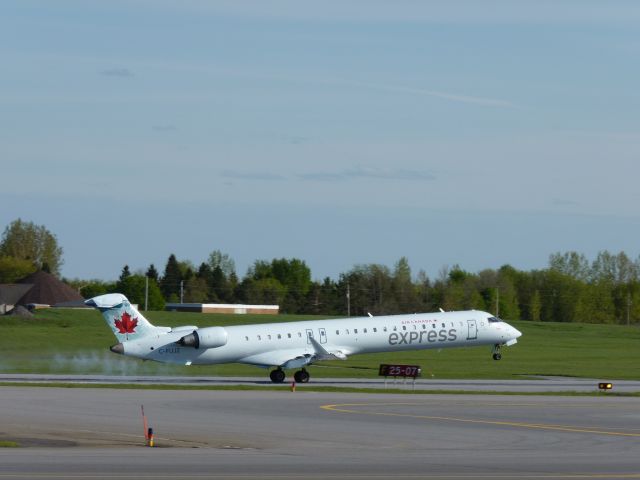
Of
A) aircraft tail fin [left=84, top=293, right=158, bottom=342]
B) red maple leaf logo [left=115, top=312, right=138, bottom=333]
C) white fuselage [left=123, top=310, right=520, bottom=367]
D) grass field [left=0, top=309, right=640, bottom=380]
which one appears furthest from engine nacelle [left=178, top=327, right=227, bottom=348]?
grass field [left=0, top=309, right=640, bottom=380]

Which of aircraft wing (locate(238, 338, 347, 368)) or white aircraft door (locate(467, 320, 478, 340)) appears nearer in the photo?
aircraft wing (locate(238, 338, 347, 368))

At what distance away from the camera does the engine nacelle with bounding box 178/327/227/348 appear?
6259cm

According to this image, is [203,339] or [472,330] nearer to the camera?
[203,339]

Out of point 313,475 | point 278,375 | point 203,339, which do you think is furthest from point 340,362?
point 313,475

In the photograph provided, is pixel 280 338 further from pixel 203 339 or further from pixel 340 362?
pixel 340 362

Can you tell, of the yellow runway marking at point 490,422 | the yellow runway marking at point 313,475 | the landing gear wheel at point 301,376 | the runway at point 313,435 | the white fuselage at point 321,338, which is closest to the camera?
the yellow runway marking at point 313,475

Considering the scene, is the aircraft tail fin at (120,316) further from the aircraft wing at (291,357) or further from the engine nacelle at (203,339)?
the aircraft wing at (291,357)

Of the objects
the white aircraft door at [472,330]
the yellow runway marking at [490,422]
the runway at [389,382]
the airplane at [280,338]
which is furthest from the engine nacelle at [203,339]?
the yellow runway marking at [490,422]

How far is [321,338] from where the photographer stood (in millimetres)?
64750

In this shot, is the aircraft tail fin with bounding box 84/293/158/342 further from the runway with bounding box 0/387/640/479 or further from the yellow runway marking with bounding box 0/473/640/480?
the yellow runway marking with bounding box 0/473/640/480

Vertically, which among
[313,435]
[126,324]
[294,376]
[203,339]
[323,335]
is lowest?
[313,435]

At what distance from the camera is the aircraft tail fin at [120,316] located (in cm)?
6169

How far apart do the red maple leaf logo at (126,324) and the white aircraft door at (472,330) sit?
1814 centimetres

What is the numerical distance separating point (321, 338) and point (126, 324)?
981 cm
